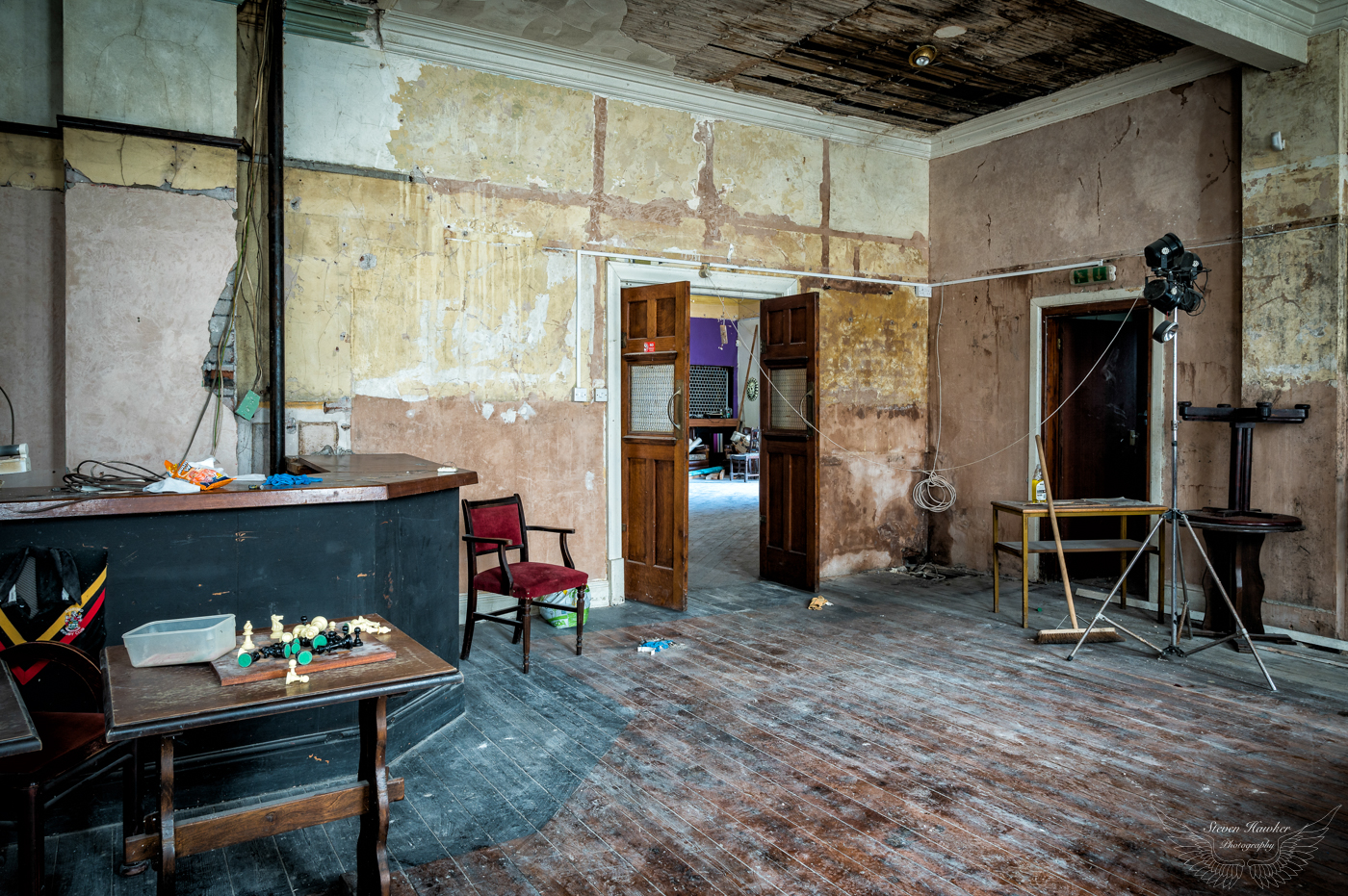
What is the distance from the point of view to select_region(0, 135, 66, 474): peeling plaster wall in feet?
14.7

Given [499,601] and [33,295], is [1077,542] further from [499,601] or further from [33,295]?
[33,295]

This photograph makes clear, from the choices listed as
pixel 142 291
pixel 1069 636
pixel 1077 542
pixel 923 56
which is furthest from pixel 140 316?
pixel 1077 542

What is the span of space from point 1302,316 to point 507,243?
5.27 metres

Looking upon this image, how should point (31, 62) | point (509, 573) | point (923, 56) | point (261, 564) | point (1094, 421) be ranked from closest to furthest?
point (261, 564)
point (31, 62)
point (509, 573)
point (923, 56)
point (1094, 421)

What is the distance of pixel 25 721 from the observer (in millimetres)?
1813

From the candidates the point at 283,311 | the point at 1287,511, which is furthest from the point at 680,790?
the point at 1287,511

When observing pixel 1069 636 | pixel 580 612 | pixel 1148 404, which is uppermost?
pixel 1148 404

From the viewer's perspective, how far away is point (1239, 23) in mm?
4902

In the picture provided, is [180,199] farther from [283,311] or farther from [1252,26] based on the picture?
[1252,26]

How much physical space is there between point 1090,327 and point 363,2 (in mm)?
6158

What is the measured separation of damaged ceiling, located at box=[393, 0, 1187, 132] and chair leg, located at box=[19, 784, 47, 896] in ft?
15.5

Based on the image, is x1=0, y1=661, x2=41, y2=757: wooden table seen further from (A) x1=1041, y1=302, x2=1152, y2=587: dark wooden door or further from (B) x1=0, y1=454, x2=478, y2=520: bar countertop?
(A) x1=1041, y1=302, x2=1152, y2=587: dark wooden door

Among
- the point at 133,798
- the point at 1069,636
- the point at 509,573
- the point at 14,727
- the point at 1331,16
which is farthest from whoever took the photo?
the point at 1069,636

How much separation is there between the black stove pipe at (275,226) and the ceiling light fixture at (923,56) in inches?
163
